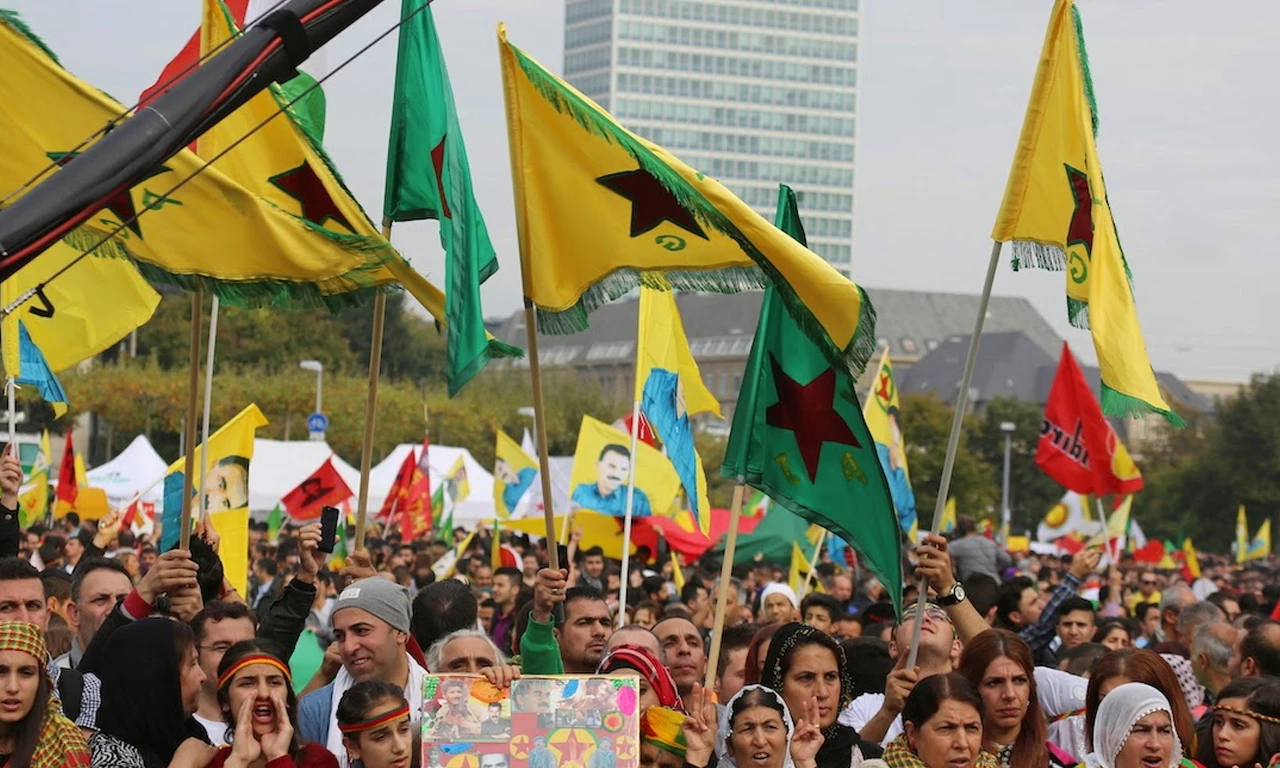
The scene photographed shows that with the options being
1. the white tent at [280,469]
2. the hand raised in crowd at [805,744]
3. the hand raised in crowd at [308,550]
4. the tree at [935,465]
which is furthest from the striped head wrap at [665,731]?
the tree at [935,465]

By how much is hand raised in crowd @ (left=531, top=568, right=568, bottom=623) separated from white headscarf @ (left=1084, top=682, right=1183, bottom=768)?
69.0 inches

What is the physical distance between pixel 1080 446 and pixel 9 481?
12035 millimetres

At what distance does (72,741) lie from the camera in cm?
573

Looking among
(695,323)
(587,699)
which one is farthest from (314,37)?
(695,323)

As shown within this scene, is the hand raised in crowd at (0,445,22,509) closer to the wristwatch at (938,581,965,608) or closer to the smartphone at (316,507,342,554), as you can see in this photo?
the smartphone at (316,507,342,554)

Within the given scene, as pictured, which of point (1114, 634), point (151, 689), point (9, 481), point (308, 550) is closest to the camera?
point (151, 689)

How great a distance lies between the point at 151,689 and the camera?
20.6 feet

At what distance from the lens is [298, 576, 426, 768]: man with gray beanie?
643 centimetres

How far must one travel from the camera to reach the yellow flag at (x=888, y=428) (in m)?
A: 16.0

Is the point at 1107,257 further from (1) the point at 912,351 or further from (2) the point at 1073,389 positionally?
(1) the point at 912,351

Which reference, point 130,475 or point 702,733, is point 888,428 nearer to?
point 702,733

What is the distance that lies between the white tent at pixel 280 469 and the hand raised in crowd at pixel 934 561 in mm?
25526

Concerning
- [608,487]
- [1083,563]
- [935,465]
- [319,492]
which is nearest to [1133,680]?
[1083,563]

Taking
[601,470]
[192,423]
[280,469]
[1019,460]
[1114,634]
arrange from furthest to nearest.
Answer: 1. [1019,460]
2. [280,469]
3. [601,470]
4. [1114,634]
5. [192,423]
